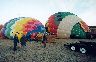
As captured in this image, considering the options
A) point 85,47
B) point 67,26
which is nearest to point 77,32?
point 67,26

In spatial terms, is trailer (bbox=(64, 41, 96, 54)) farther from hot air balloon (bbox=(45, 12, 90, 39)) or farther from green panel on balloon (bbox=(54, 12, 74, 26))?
green panel on balloon (bbox=(54, 12, 74, 26))

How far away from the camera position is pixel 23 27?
85.5 ft

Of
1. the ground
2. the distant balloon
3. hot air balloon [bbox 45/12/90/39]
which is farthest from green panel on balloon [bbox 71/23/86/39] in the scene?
the ground

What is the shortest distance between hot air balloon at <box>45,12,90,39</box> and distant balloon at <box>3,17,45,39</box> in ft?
8.60

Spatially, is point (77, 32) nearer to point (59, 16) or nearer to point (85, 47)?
point (59, 16)

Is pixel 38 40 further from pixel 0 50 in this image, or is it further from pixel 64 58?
pixel 64 58

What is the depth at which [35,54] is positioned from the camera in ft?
60.5

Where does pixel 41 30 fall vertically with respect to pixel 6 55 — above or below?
above

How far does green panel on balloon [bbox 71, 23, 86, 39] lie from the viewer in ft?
93.2

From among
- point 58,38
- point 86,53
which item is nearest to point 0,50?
point 86,53

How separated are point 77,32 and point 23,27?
24.3ft

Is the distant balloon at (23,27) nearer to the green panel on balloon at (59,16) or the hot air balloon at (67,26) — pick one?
the hot air balloon at (67,26)

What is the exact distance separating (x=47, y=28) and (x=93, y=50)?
43.6 ft

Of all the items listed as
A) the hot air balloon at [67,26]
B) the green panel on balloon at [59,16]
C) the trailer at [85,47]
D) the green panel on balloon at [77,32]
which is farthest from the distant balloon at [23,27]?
the trailer at [85,47]
